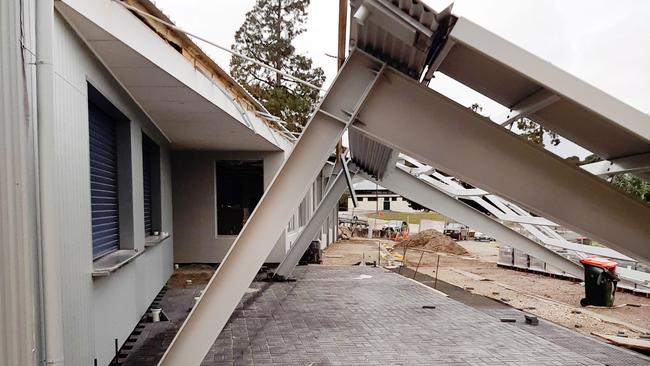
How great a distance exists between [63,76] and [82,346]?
2487mm

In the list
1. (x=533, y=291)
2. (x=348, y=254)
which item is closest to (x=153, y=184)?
(x=533, y=291)

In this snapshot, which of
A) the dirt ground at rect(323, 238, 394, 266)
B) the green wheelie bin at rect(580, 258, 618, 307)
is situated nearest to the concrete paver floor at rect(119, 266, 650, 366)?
the green wheelie bin at rect(580, 258, 618, 307)

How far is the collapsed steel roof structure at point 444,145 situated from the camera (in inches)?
141

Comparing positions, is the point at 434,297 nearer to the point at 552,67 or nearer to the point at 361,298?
the point at 361,298

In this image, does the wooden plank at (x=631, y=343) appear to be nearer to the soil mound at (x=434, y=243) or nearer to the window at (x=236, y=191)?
the window at (x=236, y=191)

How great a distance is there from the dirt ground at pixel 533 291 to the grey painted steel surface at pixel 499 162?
6520 millimetres

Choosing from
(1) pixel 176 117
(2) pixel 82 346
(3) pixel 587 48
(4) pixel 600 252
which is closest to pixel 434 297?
(4) pixel 600 252

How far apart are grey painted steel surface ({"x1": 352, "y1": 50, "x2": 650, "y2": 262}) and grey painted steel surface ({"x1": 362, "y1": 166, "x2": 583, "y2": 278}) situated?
222 inches

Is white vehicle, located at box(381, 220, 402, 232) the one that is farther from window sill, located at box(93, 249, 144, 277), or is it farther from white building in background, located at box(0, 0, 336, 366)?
window sill, located at box(93, 249, 144, 277)

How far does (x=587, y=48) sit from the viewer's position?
15727mm

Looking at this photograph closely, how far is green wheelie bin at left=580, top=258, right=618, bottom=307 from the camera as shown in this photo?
37.4 ft

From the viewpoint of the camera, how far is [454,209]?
9.53 meters

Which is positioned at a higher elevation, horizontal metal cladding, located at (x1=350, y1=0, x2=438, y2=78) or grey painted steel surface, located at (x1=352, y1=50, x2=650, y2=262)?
horizontal metal cladding, located at (x1=350, y1=0, x2=438, y2=78)

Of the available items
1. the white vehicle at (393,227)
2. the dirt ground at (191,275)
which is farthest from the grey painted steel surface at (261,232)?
the white vehicle at (393,227)
